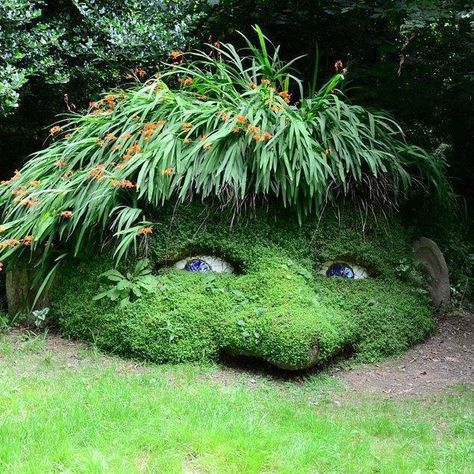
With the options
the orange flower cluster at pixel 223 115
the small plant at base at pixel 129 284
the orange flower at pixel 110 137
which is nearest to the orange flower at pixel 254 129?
the orange flower cluster at pixel 223 115

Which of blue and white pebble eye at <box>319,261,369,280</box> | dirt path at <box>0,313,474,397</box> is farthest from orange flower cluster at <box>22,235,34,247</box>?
blue and white pebble eye at <box>319,261,369,280</box>

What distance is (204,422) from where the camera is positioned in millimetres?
3008

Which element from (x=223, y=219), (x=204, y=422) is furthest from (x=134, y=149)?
(x=204, y=422)

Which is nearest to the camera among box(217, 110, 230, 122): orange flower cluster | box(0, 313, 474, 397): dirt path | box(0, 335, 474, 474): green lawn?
box(0, 335, 474, 474): green lawn

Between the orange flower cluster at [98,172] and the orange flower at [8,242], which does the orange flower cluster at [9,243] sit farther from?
the orange flower cluster at [98,172]

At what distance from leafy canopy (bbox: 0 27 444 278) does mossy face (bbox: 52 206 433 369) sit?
0.22 meters

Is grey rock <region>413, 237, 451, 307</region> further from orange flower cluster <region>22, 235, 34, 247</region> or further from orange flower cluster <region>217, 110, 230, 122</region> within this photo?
orange flower cluster <region>22, 235, 34, 247</region>

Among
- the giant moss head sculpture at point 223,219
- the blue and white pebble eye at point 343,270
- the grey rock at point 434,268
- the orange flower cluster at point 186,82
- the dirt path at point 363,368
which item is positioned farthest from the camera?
the grey rock at point 434,268

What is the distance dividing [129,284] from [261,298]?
3.09 ft

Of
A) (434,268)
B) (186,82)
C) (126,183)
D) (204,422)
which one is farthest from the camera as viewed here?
(434,268)

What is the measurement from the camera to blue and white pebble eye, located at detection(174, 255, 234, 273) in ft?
14.7

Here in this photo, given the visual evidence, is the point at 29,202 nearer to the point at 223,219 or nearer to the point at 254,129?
the point at 223,219

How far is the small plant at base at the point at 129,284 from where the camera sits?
417 centimetres

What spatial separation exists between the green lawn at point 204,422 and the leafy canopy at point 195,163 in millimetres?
930
